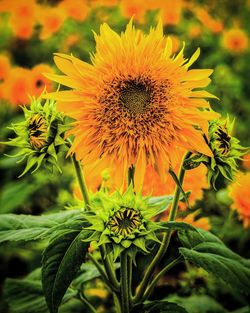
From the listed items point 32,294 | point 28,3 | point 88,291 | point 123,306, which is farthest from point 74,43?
point 123,306

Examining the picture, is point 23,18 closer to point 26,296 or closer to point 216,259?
point 26,296

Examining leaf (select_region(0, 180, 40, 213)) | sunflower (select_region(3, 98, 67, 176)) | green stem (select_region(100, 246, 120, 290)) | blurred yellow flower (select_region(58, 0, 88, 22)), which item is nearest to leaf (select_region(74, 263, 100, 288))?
green stem (select_region(100, 246, 120, 290))

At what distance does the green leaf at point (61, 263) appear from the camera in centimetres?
97

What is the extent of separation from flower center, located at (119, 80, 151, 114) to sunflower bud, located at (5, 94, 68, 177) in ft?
0.52

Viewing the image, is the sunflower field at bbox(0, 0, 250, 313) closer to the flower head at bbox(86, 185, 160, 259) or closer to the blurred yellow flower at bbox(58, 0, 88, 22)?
the flower head at bbox(86, 185, 160, 259)

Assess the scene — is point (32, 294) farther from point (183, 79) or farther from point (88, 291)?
point (183, 79)

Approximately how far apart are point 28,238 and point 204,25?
240 cm

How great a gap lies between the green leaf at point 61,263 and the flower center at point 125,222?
0.07 meters

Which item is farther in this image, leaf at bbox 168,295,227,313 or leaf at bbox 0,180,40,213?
leaf at bbox 0,180,40,213

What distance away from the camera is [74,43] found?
114 inches

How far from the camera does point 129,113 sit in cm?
111

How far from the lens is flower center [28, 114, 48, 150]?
104cm

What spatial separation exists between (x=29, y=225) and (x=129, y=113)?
0.37 meters

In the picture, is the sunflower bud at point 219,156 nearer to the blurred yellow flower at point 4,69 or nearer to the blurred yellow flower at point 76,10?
the blurred yellow flower at point 4,69
